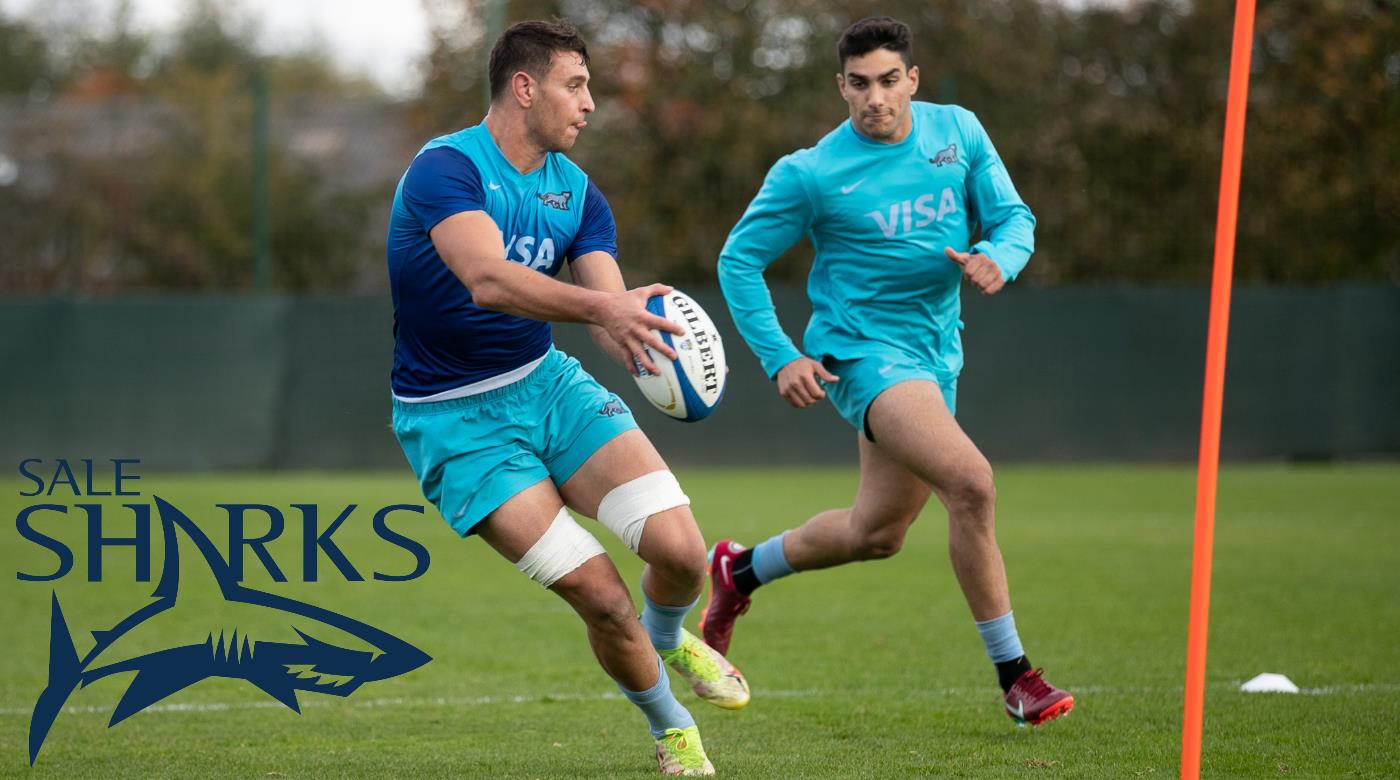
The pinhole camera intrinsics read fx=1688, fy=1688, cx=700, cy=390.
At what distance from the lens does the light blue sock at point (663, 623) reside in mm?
5441

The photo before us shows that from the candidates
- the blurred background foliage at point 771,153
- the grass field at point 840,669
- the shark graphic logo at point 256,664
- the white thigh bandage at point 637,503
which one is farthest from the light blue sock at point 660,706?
the blurred background foliage at point 771,153

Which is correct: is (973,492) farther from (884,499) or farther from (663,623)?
(663,623)

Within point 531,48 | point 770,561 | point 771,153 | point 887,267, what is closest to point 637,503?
point 531,48

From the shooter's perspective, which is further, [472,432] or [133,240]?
[133,240]

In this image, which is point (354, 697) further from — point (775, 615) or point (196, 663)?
point (775, 615)

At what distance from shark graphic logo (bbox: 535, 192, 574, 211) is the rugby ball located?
1.92ft

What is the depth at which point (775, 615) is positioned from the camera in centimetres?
880

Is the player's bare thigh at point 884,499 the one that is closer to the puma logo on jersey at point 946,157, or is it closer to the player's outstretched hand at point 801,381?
the player's outstretched hand at point 801,381

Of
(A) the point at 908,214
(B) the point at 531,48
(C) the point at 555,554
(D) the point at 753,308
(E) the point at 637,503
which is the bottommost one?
(C) the point at 555,554

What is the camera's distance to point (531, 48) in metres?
5.05

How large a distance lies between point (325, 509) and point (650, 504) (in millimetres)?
9565

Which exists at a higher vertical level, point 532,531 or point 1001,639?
point 532,531

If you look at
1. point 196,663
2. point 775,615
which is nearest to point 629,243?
point 775,615

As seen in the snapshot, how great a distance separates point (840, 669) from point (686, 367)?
2773 mm
